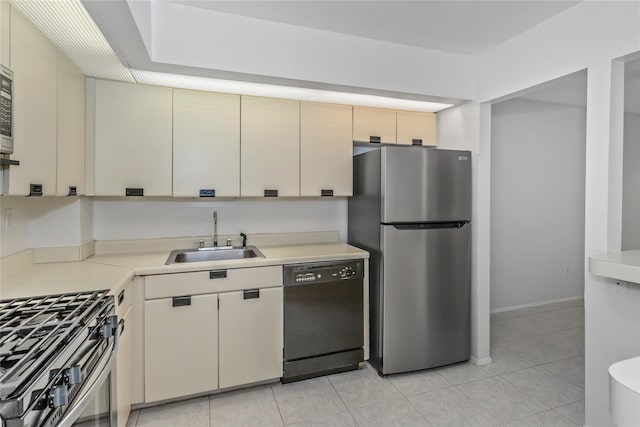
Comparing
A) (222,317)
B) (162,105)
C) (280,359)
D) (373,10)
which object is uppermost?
(373,10)

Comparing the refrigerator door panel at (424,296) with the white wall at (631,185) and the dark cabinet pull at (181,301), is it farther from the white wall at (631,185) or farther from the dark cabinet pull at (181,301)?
the white wall at (631,185)

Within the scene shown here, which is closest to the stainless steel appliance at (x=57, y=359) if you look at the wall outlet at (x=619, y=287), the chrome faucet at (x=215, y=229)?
the chrome faucet at (x=215, y=229)

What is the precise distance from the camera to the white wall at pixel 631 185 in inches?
147

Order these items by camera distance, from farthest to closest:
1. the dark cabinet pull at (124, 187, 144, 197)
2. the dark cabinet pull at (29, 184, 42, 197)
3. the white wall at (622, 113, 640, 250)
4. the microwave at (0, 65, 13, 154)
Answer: the white wall at (622, 113, 640, 250) < the dark cabinet pull at (124, 187, 144, 197) < the dark cabinet pull at (29, 184, 42, 197) < the microwave at (0, 65, 13, 154)

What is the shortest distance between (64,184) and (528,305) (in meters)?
4.63

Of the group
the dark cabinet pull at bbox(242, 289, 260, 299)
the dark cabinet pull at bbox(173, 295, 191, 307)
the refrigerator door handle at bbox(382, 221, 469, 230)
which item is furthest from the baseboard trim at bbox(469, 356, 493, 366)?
the dark cabinet pull at bbox(173, 295, 191, 307)

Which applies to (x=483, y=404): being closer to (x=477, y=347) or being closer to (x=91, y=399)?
(x=477, y=347)

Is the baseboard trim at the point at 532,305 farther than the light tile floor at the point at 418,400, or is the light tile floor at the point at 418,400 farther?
the baseboard trim at the point at 532,305

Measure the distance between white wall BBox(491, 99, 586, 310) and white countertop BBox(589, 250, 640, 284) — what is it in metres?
1.93

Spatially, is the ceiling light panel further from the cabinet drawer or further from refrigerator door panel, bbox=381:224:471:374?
refrigerator door panel, bbox=381:224:471:374

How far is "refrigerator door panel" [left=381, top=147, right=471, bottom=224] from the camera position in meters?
2.39

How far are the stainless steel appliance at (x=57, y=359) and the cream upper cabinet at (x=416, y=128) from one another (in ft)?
8.40

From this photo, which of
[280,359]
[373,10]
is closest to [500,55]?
[373,10]

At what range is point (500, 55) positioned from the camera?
97.9 inches
